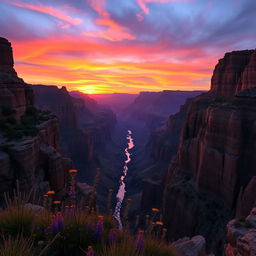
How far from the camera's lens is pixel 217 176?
91.0ft

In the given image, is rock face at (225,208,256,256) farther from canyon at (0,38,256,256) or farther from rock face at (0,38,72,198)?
rock face at (0,38,72,198)

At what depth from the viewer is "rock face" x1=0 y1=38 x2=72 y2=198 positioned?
1550cm

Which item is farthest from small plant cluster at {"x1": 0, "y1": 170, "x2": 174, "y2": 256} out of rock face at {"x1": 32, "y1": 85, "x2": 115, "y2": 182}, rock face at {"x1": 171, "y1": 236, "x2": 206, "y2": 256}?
rock face at {"x1": 32, "y1": 85, "x2": 115, "y2": 182}

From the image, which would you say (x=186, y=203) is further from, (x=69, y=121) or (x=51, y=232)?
(x=69, y=121)

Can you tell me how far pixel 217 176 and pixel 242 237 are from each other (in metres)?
22.6

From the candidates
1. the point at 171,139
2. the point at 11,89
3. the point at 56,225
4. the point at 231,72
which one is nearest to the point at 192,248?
the point at 56,225

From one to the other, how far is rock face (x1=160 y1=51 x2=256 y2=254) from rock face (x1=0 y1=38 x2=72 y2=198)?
17077 mm

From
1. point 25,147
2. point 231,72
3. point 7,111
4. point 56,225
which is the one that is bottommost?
point 25,147

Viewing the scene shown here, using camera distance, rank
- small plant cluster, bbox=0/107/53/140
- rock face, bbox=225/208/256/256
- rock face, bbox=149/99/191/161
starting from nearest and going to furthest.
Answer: rock face, bbox=225/208/256/256
small plant cluster, bbox=0/107/53/140
rock face, bbox=149/99/191/161

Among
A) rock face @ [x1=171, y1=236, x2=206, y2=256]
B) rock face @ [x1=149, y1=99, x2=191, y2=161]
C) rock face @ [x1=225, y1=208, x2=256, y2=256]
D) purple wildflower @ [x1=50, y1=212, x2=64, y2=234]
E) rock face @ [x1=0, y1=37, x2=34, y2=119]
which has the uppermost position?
rock face @ [x1=0, y1=37, x2=34, y2=119]

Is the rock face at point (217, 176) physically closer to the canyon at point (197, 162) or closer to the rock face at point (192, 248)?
the canyon at point (197, 162)

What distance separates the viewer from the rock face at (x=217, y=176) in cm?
2494

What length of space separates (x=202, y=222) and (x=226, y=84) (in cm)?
3468

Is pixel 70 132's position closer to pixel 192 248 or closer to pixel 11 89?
pixel 11 89
